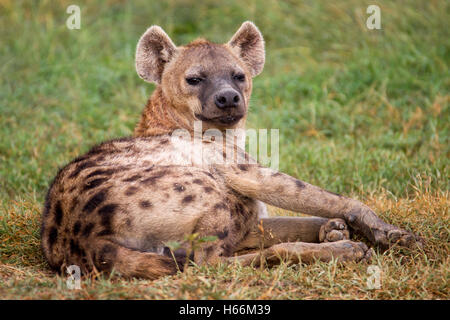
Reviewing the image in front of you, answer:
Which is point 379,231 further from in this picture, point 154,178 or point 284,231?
point 154,178

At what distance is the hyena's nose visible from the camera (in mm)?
3686

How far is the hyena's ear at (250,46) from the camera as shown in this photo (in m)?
4.36

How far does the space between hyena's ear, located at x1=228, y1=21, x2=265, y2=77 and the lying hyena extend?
20 centimetres

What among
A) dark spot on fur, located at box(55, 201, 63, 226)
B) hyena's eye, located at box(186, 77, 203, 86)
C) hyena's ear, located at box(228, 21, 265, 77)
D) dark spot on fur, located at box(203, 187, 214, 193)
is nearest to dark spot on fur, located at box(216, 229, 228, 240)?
dark spot on fur, located at box(203, 187, 214, 193)

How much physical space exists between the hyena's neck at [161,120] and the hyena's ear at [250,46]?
2.07 feet

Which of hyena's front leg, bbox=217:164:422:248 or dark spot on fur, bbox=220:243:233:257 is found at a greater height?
hyena's front leg, bbox=217:164:422:248

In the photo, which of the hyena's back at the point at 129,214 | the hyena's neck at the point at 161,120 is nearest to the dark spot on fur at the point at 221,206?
the hyena's back at the point at 129,214

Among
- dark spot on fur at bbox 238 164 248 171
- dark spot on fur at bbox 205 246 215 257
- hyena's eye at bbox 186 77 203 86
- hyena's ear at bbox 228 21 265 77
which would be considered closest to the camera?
dark spot on fur at bbox 205 246 215 257

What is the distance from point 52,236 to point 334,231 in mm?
1464

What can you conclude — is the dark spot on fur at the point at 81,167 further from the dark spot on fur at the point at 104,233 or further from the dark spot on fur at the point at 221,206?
the dark spot on fur at the point at 221,206

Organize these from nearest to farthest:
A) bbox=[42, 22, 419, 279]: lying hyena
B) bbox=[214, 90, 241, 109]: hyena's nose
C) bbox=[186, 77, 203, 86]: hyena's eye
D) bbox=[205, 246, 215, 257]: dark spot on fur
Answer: bbox=[42, 22, 419, 279]: lying hyena, bbox=[205, 246, 215, 257]: dark spot on fur, bbox=[214, 90, 241, 109]: hyena's nose, bbox=[186, 77, 203, 86]: hyena's eye

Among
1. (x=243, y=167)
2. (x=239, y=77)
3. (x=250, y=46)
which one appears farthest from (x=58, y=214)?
(x=250, y=46)

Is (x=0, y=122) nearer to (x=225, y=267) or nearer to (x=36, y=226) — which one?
(x=36, y=226)

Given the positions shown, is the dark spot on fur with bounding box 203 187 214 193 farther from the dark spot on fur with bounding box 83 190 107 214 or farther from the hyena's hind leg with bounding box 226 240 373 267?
the dark spot on fur with bounding box 83 190 107 214
